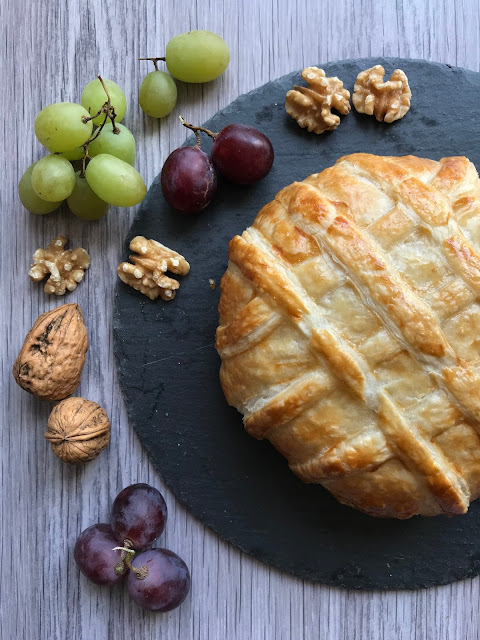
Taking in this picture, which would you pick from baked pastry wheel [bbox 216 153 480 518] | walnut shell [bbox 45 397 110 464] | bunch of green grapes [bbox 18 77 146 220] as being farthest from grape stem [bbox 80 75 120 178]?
walnut shell [bbox 45 397 110 464]

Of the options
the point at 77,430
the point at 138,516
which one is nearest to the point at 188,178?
the point at 77,430

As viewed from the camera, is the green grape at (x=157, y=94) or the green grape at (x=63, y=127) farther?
the green grape at (x=157, y=94)

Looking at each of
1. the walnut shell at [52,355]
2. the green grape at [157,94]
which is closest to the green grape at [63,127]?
the green grape at [157,94]

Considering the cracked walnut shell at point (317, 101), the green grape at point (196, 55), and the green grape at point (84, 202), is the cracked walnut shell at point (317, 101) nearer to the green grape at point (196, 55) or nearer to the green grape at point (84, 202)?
the green grape at point (196, 55)

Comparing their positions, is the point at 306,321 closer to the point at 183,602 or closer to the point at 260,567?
the point at 260,567

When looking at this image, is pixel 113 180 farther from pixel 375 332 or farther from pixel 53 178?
pixel 375 332

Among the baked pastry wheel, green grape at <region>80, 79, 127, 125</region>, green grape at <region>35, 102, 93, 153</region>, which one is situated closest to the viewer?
the baked pastry wheel

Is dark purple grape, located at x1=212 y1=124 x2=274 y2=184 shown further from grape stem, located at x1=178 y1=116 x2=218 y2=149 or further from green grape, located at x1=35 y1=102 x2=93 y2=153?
green grape, located at x1=35 y1=102 x2=93 y2=153
